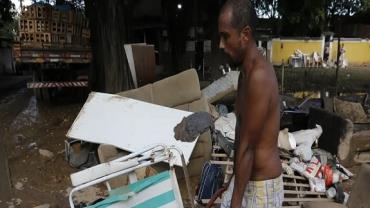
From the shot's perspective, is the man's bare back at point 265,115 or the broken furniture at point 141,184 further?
the broken furniture at point 141,184

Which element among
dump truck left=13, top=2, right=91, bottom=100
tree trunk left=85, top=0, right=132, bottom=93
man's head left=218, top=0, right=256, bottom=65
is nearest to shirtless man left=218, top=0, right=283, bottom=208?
man's head left=218, top=0, right=256, bottom=65

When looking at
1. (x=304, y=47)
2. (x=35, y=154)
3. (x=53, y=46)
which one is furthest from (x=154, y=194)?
(x=304, y=47)

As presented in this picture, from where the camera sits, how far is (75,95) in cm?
1221

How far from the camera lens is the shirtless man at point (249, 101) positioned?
1681mm

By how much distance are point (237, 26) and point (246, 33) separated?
2.0 inches

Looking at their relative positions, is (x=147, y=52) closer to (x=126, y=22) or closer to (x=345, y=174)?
(x=126, y=22)

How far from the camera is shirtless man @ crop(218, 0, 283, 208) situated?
1681 millimetres

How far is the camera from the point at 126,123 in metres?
4.88

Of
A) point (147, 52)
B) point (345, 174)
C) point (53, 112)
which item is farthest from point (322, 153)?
point (53, 112)

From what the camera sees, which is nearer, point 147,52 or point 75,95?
point 147,52

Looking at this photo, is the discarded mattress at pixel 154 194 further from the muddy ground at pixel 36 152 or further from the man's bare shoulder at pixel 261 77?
the muddy ground at pixel 36 152

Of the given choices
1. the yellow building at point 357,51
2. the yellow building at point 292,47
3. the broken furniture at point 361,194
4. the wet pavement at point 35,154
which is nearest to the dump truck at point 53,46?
the wet pavement at point 35,154

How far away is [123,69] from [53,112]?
10.1 ft

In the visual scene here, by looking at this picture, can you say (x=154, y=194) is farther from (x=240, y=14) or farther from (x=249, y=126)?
(x=240, y=14)
